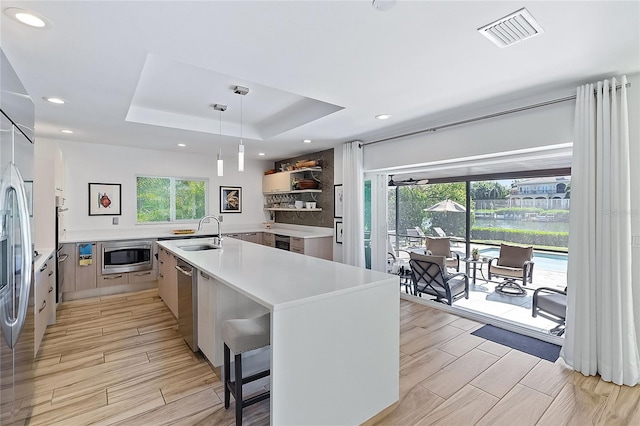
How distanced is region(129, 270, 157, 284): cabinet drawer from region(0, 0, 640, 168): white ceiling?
232 cm

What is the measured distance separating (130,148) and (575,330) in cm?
632

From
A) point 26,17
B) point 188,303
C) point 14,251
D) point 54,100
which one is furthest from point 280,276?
A: point 54,100

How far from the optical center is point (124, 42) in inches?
75.9

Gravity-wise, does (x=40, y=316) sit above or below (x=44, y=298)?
below

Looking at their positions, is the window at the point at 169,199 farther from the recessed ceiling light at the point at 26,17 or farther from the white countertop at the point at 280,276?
the recessed ceiling light at the point at 26,17

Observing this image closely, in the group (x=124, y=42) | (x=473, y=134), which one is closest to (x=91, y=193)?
(x=124, y=42)

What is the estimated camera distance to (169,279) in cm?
372

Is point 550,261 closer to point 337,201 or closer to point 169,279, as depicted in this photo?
point 337,201

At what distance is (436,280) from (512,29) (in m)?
3.04

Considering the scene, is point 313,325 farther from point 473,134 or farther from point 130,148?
point 130,148

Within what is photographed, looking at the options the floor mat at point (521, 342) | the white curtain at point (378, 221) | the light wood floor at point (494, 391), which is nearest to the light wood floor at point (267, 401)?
the light wood floor at point (494, 391)

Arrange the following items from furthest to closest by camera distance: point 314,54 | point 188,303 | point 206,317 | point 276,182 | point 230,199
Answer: point 230,199
point 276,182
point 188,303
point 206,317
point 314,54

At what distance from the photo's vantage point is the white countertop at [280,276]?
1.75 metres

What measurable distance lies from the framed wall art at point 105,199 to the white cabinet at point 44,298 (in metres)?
1.59
